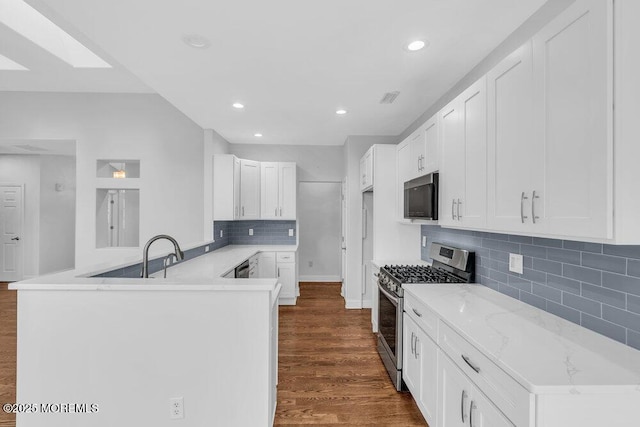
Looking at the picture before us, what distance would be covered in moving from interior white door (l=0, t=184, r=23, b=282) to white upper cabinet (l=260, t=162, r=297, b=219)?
5138mm

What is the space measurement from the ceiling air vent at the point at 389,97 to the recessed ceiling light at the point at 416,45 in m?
0.79

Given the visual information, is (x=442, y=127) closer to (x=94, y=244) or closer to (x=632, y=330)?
(x=632, y=330)

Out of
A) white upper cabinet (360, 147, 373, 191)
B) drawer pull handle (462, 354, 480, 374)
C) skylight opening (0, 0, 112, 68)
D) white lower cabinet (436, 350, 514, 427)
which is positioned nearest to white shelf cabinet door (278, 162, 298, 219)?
white upper cabinet (360, 147, 373, 191)

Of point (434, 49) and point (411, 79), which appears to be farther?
point (411, 79)

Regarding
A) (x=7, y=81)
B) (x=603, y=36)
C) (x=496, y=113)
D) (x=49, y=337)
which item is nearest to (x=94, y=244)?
(x=7, y=81)

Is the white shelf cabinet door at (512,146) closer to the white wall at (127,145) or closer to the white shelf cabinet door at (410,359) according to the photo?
the white shelf cabinet door at (410,359)

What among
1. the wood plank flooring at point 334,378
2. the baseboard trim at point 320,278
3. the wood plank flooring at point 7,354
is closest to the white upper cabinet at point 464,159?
the wood plank flooring at point 334,378

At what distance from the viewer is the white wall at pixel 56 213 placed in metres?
5.91

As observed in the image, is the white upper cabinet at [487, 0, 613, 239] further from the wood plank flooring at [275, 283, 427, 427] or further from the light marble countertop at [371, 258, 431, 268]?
the light marble countertop at [371, 258, 431, 268]

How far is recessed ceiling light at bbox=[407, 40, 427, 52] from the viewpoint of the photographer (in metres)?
2.06

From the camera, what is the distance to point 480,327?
4.81 ft

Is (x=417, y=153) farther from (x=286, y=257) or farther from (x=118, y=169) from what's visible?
(x=118, y=169)

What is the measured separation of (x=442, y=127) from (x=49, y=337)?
9.72ft

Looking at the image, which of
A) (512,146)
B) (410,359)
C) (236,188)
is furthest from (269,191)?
(512,146)
